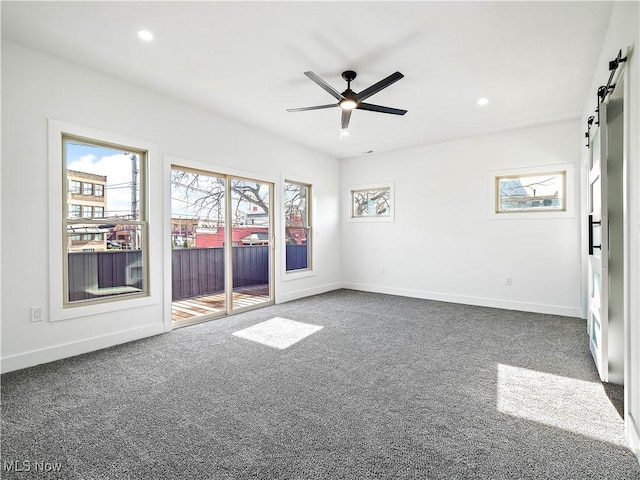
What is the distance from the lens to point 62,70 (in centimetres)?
302

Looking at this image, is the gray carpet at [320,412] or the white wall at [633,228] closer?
the gray carpet at [320,412]

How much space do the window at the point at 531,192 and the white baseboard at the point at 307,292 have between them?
10.7ft

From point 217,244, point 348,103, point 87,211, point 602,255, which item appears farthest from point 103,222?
point 602,255

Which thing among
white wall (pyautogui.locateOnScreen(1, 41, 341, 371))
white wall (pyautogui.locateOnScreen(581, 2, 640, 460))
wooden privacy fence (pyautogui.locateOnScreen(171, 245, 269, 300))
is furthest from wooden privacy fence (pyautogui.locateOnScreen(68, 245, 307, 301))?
white wall (pyautogui.locateOnScreen(581, 2, 640, 460))

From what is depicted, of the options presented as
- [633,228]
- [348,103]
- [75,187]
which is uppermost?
[348,103]

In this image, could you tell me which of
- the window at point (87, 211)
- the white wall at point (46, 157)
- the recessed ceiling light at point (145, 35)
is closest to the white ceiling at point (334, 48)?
the recessed ceiling light at point (145, 35)

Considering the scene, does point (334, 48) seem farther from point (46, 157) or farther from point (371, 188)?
point (371, 188)

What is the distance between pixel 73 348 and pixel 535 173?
19.9 ft

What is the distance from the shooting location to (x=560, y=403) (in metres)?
2.18

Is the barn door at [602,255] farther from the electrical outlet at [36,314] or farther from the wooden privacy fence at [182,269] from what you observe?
the electrical outlet at [36,314]

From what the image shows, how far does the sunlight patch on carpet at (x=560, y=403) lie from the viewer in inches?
74.9

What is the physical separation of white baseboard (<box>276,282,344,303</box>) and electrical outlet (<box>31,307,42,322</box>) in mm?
3038

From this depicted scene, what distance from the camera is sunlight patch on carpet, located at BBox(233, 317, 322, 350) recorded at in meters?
3.44

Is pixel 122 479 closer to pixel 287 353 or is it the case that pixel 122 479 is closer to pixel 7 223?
pixel 287 353
